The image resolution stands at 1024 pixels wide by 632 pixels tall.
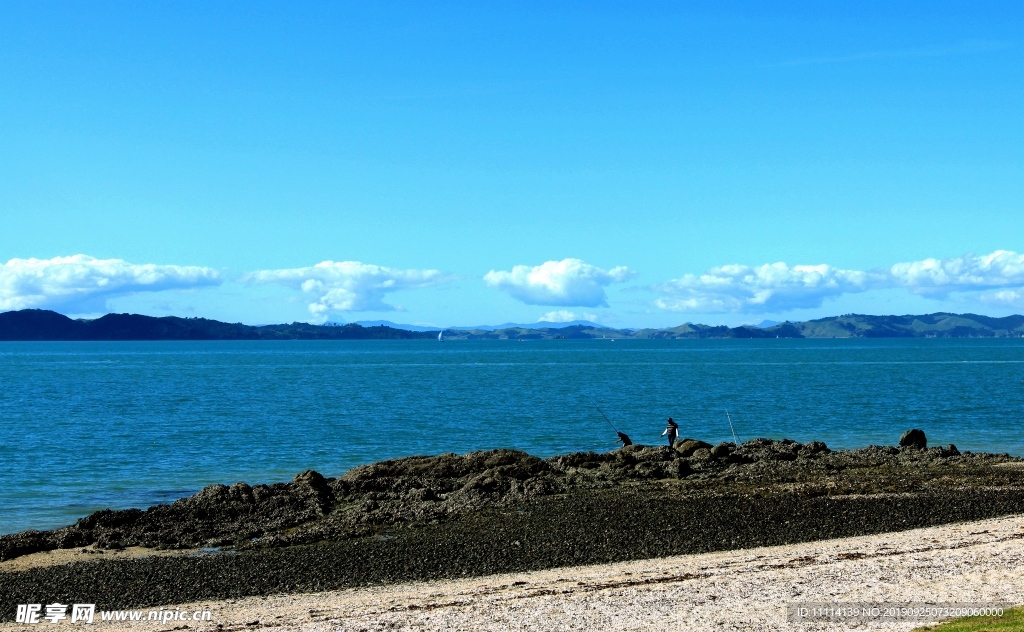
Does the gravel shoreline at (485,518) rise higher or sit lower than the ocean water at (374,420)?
higher

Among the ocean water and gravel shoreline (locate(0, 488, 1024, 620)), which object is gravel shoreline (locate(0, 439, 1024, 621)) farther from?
the ocean water

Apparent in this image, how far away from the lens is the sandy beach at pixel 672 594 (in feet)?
47.9

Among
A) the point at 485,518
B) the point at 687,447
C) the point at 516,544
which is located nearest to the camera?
the point at 516,544

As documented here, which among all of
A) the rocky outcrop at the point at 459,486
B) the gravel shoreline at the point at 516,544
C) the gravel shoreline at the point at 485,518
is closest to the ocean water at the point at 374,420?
the rocky outcrop at the point at 459,486

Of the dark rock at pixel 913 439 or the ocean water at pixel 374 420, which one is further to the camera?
the dark rock at pixel 913 439

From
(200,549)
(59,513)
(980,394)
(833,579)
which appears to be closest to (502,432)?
(59,513)

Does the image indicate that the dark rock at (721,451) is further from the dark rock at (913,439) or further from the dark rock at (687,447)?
the dark rock at (913,439)

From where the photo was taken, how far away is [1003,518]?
23.7 m

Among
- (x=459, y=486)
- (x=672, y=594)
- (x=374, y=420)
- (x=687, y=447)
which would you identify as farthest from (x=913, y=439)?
(x=374, y=420)

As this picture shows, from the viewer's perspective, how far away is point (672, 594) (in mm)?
16062

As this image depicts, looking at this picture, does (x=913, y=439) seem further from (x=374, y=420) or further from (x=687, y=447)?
(x=374, y=420)

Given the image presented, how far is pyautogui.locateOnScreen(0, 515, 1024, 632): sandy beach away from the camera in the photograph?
14.6 metres

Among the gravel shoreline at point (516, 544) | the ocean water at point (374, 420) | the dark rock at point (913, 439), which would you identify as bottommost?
the ocean water at point (374, 420)

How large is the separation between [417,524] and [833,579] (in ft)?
37.9
